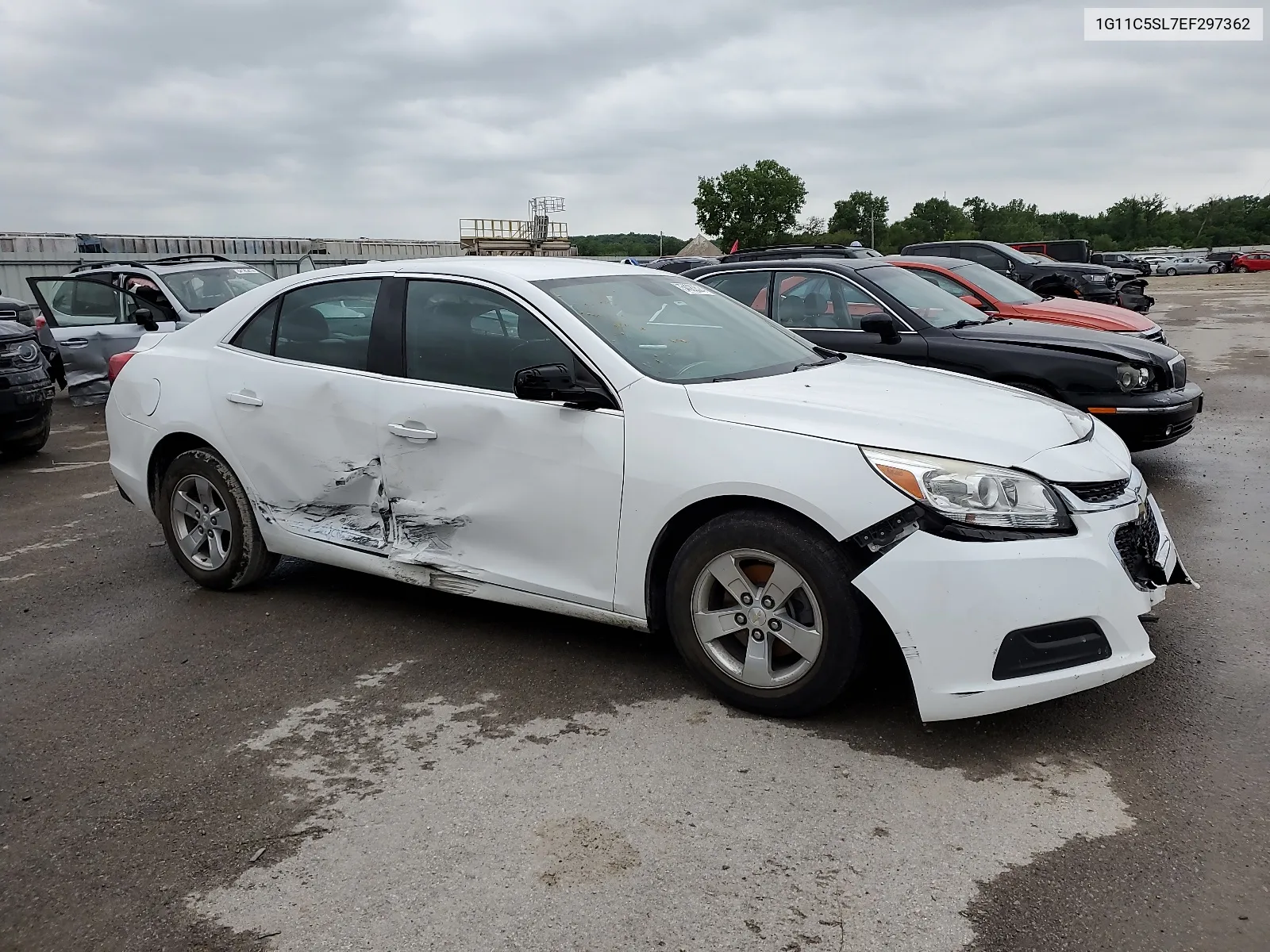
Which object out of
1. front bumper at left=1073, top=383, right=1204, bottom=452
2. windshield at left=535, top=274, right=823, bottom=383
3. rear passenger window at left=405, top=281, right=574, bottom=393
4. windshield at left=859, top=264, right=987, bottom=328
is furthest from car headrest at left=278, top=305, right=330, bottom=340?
front bumper at left=1073, top=383, right=1204, bottom=452

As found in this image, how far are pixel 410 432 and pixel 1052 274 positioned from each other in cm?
1540

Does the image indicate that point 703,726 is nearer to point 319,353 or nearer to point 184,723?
point 184,723

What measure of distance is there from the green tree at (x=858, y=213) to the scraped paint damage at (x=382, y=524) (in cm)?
11696

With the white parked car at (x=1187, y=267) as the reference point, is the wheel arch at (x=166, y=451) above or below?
below

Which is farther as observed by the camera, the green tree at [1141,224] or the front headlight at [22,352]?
the green tree at [1141,224]

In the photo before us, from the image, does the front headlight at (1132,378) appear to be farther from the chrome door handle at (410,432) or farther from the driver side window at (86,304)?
the driver side window at (86,304)

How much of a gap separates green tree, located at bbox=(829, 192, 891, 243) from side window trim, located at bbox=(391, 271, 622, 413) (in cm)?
11676

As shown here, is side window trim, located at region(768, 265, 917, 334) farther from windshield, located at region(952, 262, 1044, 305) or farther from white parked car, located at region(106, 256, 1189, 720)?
white parked car, located at region(106, 256, 1189, 720)

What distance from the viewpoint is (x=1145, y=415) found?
7.09 m

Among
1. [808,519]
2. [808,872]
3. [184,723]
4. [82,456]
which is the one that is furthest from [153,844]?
[82,456]

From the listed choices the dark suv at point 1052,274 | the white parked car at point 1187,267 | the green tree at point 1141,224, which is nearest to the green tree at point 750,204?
the green tree at point 1141,224

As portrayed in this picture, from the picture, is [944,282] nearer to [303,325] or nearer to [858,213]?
[303,325]

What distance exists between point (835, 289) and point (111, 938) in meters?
6.73

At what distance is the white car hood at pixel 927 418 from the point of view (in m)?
3.53
